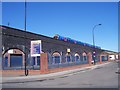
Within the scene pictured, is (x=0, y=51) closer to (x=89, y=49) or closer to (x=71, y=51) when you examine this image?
(x=71, y=51)

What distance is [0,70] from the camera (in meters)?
37.4

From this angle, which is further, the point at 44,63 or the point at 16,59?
the point at 16,59

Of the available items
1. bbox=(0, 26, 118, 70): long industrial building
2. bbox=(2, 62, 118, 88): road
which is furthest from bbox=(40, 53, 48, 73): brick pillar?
bbox=(2, 62, 118, 88): road

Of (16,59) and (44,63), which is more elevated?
(16,59)

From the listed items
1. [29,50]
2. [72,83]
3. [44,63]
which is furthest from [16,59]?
[72,83]

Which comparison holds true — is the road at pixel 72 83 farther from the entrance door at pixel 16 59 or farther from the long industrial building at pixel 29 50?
the entrance door at pixel 16 59

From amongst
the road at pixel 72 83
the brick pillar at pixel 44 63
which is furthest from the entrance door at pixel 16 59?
the road at pixel 72 83

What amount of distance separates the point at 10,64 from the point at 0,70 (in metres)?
18.2

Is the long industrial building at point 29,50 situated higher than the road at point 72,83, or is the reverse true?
the long industrial building at point 29,50

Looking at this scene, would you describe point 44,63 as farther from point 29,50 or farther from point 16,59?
point 16,59

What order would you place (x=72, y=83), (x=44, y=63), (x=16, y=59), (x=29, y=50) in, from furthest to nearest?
1. (x=16, y=59)
2. (x=29, y=50)
3. (x=44, y=63)
4. (x=72, y=83)

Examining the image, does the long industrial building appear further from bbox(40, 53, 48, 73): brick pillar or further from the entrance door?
bbox(40, 53, 48, 73): brick pillar

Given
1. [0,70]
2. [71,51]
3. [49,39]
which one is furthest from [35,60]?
[71,51]

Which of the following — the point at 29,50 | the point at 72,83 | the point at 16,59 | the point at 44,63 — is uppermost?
the point at 29,50
